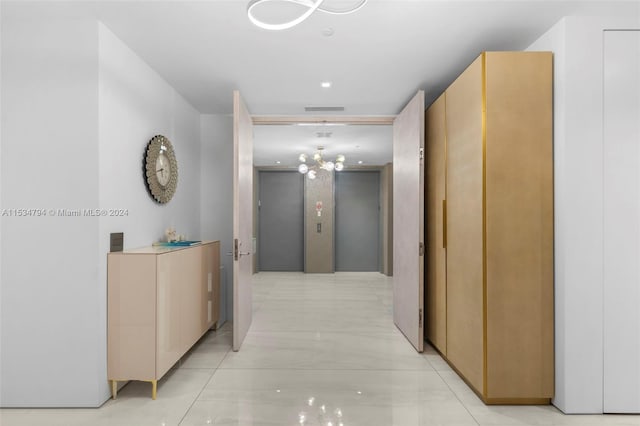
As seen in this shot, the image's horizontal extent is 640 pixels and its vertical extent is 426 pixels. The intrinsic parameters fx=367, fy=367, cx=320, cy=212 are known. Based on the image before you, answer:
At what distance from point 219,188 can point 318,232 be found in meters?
4.48

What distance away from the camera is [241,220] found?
368cm

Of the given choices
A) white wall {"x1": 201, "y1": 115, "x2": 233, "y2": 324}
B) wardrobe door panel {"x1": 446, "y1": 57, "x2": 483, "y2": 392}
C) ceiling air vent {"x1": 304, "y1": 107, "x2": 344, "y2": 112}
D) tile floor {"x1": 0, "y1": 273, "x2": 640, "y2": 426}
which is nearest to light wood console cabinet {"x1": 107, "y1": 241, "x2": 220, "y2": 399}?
tile floor {"x1": 0, "y1": 273, "x2": 640, "y2": 426}

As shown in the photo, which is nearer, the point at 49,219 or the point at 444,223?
the point at 49,219

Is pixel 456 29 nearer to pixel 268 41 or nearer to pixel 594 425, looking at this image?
pixel 268 41

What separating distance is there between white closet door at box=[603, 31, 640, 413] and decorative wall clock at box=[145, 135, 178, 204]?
11.1 ft

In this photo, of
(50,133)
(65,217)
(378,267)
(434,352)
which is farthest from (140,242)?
(378,267)

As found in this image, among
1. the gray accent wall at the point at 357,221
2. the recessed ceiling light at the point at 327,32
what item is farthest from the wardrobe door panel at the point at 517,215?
the gray accent wall at the point at 357,221

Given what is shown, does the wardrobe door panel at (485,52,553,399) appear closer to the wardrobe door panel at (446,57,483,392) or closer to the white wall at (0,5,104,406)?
the wardrobe door panel at (446,57,483,392)

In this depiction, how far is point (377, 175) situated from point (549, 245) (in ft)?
22.1

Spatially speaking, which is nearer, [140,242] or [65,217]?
[65,217]

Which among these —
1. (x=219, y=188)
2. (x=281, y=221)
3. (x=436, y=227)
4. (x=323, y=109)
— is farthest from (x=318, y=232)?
(x=436, y=227)

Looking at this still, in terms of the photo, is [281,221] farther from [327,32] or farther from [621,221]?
[621,221]

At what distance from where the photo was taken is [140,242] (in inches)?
118

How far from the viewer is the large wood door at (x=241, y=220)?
351cm
